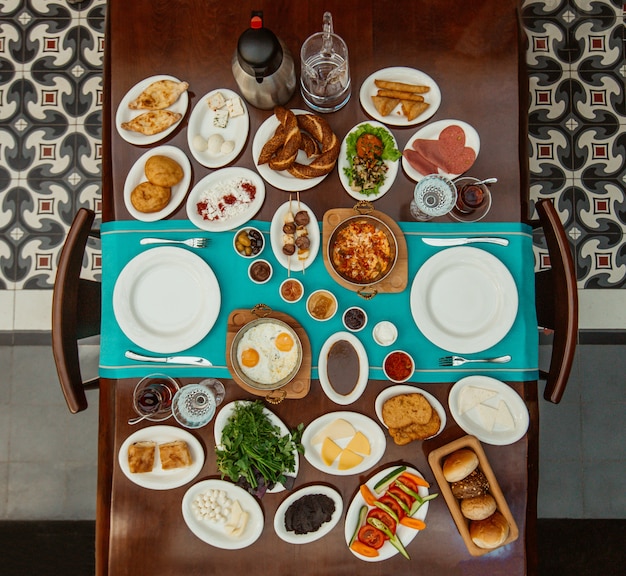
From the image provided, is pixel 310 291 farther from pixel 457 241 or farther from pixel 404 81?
pixel 404 81

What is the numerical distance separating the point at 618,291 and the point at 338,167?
6.88ft

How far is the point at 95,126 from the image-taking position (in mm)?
3135

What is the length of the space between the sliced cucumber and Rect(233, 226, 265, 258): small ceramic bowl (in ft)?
3.09

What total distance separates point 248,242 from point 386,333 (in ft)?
2.02

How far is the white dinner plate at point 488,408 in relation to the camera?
1.86 meters

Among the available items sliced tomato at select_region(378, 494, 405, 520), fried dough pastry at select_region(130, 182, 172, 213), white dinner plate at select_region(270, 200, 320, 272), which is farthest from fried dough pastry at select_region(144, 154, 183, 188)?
sliced tomato at select_region(378, 494, 405, 520)

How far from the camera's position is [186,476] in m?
1.87

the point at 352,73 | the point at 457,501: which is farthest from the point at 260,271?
the point at 457,501

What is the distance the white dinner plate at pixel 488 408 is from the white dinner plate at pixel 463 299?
122 millimetres

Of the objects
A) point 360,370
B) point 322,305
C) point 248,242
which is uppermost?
point 248,242

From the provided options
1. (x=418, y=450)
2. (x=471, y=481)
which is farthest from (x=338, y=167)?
(x=471, y=481)

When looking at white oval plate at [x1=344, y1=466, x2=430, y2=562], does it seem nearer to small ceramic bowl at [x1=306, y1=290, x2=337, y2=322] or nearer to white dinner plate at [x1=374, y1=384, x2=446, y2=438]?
white dinner plate at [x1=374, y1=384, x2=446, y2=438]

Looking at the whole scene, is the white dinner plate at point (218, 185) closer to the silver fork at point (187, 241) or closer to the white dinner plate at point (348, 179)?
the silver fork at point (187, 241)

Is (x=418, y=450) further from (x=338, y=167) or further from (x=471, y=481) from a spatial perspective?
(x=338, y=167)
